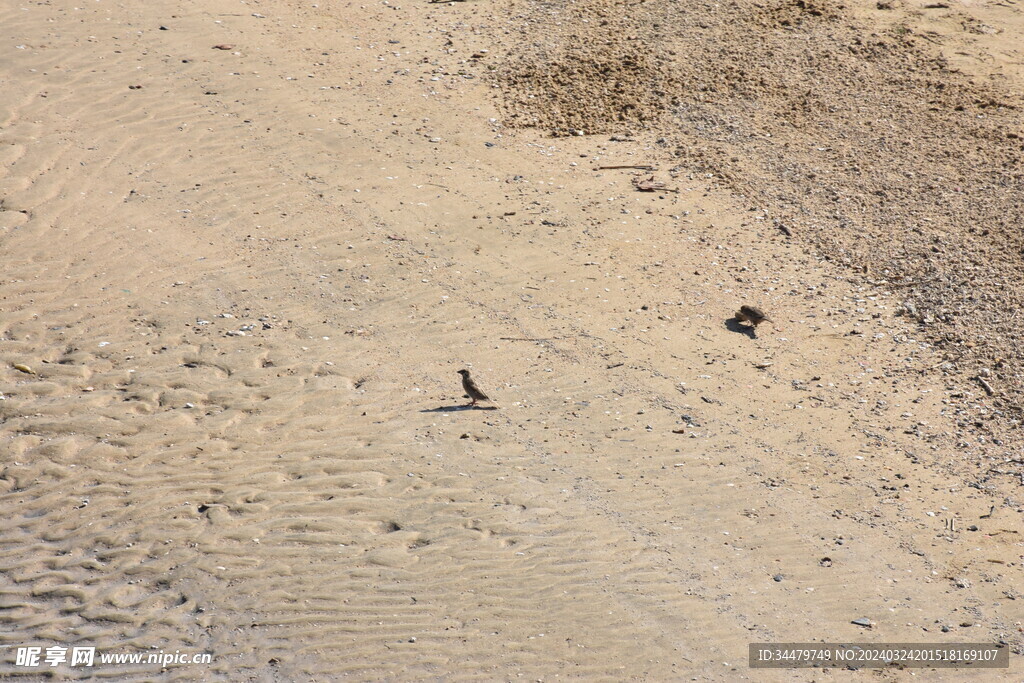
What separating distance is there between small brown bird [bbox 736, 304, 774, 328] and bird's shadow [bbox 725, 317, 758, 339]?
4 centimetres

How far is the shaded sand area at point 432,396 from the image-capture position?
546 cm

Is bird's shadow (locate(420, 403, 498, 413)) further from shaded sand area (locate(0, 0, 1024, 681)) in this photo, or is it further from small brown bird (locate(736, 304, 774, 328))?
small brown bird (locate(736, 304, 774, 328))

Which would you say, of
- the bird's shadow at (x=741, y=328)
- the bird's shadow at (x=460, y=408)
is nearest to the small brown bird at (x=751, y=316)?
the bird's shadow at (x=741, y=328)

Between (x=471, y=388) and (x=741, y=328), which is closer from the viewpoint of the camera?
(x=471, y=388)

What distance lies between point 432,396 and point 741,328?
2888 millimetres

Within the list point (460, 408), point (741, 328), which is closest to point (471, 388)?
point (460, 408)

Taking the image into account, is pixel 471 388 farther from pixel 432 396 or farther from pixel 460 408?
pixel 432 396

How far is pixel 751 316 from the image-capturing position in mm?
7992

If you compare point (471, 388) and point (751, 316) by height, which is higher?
point (751, 316)

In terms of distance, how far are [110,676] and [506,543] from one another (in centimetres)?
240

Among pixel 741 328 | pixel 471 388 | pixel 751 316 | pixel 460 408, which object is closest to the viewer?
pixel 471 388

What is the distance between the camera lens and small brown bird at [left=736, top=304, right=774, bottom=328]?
7.97 m

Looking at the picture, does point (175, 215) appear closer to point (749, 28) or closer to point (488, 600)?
point (488, 600)

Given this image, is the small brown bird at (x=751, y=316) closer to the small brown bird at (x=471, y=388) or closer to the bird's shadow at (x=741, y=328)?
the bird's shadow at (x=741, y=328)
